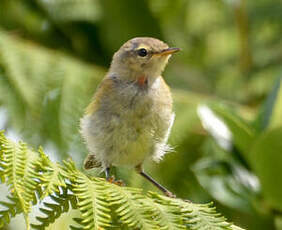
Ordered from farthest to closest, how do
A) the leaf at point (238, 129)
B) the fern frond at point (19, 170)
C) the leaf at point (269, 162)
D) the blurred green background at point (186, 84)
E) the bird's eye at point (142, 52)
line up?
the bird's eye at point (142, 52)
the blurred green background at point (186, 84)
the leaf at point (238, 129)
the leaf at point (269, 162)
the fern frond at point (19, 170)

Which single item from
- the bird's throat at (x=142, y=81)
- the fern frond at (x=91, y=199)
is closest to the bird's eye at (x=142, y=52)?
the bird's throat at (x=142, y=81)

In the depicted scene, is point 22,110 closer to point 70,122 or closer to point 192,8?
point 70,122

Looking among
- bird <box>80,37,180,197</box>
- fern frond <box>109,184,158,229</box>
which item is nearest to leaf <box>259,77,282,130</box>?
bird <box>80,37,180,197</box>

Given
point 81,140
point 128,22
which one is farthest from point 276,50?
point 81,140

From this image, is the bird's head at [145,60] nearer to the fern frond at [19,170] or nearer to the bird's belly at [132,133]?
the bird's belly at [132,133]

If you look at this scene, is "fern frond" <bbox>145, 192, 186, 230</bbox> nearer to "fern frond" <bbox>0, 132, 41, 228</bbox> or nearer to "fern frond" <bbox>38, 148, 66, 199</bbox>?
"fern frond" <bbox>38, 148, 66, 199</bbox>

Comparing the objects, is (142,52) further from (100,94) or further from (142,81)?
(100,94)

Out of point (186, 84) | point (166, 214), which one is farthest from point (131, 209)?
point (186, 84)
